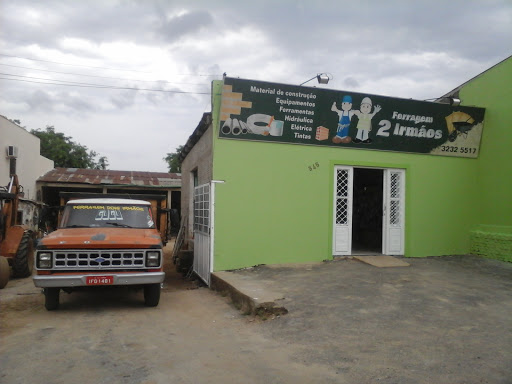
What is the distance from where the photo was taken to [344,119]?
9.67m

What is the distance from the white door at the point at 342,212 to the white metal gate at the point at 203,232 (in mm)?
2940

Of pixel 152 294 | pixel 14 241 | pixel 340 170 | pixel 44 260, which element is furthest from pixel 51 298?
pixel 340 170

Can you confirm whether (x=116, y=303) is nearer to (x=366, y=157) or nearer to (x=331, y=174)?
(x=331, y=174)

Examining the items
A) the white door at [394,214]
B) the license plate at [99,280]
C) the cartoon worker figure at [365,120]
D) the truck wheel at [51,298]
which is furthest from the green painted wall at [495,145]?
the truck wheel at [51,298]

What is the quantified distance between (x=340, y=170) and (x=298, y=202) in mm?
1366

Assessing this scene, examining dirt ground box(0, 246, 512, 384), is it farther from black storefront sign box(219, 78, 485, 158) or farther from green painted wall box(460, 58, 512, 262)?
black storefront sign box(219, 78, 485, 158)

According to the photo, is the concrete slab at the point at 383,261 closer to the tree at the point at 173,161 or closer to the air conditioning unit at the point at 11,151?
the air conditioning unit at the point at 11,151

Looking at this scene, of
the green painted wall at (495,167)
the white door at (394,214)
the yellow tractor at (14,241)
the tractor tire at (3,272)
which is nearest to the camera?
the tractor tire at (3,272)

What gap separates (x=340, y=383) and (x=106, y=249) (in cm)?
423

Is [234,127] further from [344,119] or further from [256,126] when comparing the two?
[344,119]

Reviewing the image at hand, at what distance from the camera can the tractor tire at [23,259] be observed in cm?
1019

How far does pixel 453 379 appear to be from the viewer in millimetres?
3754

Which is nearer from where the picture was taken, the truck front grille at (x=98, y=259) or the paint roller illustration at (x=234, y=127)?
the truck front grille at (x=98, y=259)

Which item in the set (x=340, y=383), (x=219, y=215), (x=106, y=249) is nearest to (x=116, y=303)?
(x=106, y=249)
